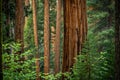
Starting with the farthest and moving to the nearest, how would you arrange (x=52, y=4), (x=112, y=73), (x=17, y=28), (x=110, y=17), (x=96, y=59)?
(x=52, y=4), (x=110, y=17), (x=17, y=28), (x=112, y=73), (x=96, y=59)

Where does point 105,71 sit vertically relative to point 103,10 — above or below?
below

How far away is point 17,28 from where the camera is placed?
14.7 metres

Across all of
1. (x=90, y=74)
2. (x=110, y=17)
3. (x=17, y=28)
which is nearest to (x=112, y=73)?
(x=90, y=74)

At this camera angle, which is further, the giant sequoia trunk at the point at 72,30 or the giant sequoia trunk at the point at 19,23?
the giant sequoia trunk at the point at 19,23

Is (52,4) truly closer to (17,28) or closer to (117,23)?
(17,28)

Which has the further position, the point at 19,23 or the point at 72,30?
the point at 19,23

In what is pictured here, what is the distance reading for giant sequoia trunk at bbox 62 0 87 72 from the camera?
8891 mm

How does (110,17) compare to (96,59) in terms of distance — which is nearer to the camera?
Result: (96,59)

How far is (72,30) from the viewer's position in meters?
8.93

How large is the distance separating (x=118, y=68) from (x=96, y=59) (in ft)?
1.96

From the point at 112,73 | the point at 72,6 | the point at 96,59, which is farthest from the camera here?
the point at 72,6

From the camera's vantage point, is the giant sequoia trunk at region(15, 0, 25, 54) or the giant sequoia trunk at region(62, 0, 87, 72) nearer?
the giant sequoia trunk at region(62, 0, 87, 72)

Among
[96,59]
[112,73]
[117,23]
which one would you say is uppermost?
[117,23]

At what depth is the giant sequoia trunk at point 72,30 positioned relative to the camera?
8.89 meters
